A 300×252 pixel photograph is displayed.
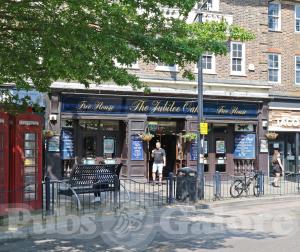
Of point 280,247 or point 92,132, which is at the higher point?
point 92,132

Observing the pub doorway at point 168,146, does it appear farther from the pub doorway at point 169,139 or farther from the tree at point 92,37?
the tree at point 92,37

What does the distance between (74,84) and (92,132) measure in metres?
2.39

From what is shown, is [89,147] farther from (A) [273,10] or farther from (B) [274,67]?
(A) [273,10]

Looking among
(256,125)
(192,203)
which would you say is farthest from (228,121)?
(192,203)

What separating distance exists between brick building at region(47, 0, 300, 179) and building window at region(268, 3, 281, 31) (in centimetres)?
1

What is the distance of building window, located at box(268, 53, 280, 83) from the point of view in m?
26.0

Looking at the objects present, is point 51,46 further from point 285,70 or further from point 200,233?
point 285,70

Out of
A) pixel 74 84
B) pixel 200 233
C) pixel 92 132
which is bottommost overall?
pixel 200 233

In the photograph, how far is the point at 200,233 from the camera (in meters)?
10.7

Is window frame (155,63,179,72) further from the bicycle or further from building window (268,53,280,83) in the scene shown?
the bicycle

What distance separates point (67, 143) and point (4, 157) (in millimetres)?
9891

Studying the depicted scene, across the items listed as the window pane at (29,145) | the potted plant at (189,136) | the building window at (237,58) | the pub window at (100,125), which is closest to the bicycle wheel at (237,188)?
the potted plant at (189,136)

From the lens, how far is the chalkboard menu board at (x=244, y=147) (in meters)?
24.8

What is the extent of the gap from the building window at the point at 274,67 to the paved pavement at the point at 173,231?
40.5ft
